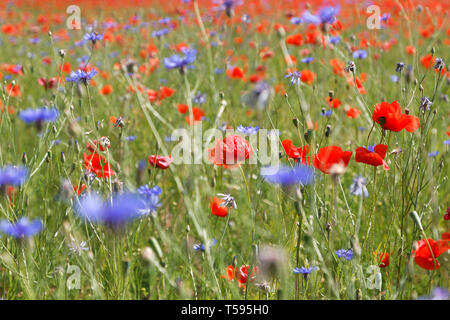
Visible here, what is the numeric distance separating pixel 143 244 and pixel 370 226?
74cm

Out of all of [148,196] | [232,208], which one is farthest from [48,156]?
[232,208]

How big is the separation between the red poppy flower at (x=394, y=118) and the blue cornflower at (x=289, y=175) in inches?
8.4

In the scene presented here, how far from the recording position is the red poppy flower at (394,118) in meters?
1.15

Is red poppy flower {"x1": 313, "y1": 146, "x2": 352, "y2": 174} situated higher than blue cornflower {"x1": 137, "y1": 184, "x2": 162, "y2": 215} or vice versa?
red poppy flower {"x1": 313, "y1": 146, "x2": 352, "y2": 174}

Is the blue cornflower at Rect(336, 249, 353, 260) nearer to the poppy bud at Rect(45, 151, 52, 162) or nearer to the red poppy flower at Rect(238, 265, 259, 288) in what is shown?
the red poppy flower at Rect(238, 265, 259, 288)

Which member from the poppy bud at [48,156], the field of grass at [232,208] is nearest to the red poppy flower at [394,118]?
the field of grass at [232,208]

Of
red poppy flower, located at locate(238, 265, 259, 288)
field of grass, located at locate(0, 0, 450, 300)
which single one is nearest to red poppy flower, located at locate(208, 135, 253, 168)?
field of grass, located at locate(0, 0, 450, 300)

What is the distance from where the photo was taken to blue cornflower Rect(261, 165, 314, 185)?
102 cm

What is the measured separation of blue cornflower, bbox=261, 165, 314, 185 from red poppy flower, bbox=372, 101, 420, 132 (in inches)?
8.4
